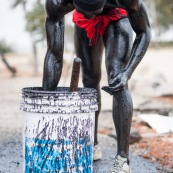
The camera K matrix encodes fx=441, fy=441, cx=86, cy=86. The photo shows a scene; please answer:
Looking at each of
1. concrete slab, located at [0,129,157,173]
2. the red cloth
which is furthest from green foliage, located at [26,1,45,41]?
the red cloth

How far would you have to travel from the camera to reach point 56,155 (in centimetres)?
289

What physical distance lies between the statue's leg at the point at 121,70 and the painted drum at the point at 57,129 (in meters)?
0.59

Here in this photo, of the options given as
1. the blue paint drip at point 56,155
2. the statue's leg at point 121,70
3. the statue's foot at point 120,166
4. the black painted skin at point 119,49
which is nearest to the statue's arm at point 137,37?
the black painted skin at point 119,49

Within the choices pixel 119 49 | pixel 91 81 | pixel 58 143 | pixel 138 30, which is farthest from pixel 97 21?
pixel 58 143

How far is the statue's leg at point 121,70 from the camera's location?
11.6 feet

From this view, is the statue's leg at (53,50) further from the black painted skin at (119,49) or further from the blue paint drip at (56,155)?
the blue paint drip at (56,155)

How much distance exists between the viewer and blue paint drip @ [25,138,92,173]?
114 inches

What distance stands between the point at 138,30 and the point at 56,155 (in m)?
1.17

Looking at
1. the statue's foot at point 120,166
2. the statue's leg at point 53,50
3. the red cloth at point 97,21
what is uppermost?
the red cloth at point 97,21

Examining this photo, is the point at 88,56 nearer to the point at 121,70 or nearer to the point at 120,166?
the point at 121,70

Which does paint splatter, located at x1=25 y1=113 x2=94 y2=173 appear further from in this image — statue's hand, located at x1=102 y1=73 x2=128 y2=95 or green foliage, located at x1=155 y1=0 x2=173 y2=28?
green foliage, located at x1=155 y1=0 x2=173 y2=28

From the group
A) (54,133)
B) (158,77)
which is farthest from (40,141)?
(158,77)

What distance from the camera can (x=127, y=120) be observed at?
3.55 meters

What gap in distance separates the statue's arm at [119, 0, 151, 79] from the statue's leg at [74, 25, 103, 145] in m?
0.67
